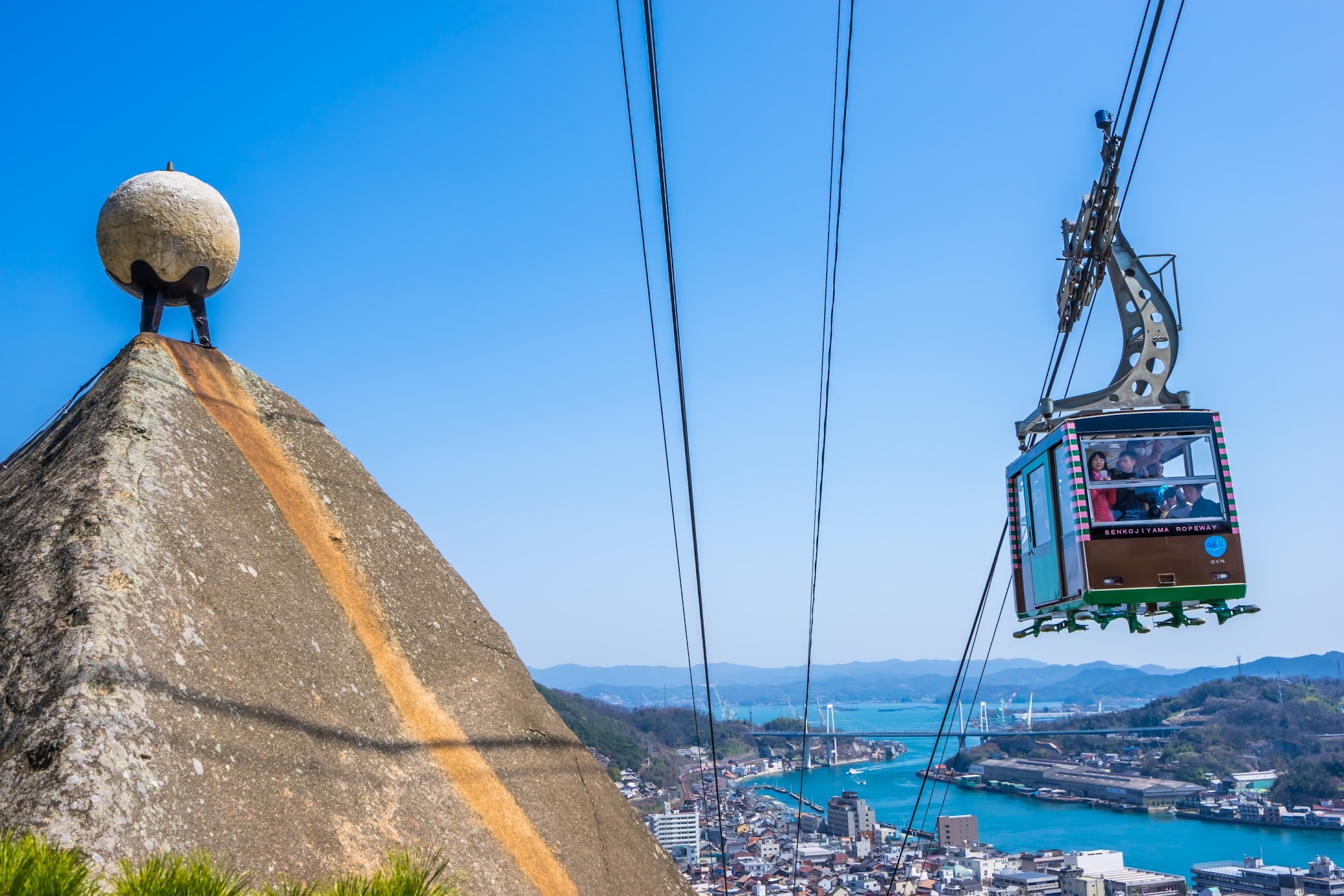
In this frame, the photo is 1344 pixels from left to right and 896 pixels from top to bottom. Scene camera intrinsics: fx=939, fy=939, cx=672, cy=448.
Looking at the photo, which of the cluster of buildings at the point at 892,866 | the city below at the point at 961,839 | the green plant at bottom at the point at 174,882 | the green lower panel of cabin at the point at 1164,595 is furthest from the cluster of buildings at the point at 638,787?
the green plant at bottom at the point at 174,882

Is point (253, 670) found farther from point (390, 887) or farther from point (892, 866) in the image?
point (892, 866)

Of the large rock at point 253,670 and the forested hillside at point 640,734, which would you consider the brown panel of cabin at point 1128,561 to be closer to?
the large rock at point 253,670

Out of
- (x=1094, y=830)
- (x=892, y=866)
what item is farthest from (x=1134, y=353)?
(x=1094, y=830)

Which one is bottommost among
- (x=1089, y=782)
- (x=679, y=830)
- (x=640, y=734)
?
(x=1089, y=782)

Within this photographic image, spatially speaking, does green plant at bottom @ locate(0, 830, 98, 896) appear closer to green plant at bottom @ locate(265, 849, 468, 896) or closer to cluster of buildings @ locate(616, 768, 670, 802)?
green plant at bottom @ locate(265, 849, 468, 896)

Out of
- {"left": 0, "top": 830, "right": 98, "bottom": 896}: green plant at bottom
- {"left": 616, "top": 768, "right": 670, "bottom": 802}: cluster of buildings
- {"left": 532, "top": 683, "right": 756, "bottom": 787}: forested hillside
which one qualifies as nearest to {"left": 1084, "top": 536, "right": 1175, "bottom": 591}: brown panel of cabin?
{"left": 0, "top": 830, "right": 98, "bottom": 896}: green plant at bottom

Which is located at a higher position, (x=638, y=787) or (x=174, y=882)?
(x=174, y=882)

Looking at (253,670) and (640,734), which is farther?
(640,734)
